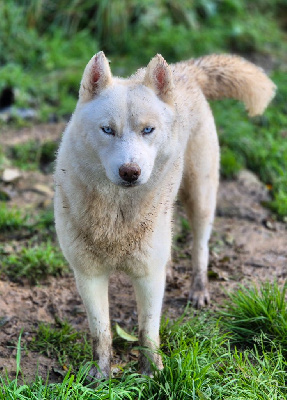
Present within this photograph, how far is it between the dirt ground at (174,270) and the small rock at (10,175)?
47 mm

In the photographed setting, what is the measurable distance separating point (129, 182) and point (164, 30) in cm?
585

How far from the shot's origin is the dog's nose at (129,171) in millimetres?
2938

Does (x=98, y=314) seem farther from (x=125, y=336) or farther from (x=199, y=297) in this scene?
(x=199, y=297)

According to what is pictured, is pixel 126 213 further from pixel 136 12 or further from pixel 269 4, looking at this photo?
pixel 269 4

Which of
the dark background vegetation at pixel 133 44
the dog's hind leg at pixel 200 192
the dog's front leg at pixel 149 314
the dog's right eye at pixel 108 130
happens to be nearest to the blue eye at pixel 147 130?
the dog's right eye at pixel 108 130

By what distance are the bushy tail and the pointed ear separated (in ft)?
4.06

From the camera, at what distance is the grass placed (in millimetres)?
3307

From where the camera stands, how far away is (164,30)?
8.41 m

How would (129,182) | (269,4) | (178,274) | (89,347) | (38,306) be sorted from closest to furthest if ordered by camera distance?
1. (129,182)
2. (89,347)
3. (38,306)
4. (178,274)
5. (269,4)

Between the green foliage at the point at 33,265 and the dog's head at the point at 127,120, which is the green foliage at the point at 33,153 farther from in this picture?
the dog's head at the point at 127,120

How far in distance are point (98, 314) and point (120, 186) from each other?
889 mm

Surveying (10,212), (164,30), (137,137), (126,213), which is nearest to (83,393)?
(126,213)

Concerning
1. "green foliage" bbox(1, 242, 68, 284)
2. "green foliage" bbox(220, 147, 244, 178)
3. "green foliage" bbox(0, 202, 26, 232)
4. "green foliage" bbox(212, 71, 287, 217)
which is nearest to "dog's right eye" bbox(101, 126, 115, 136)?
"green foliage" bbox(1, 242, 68, 284)

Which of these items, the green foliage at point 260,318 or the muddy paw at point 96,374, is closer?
the muddy paw at point 96,374
